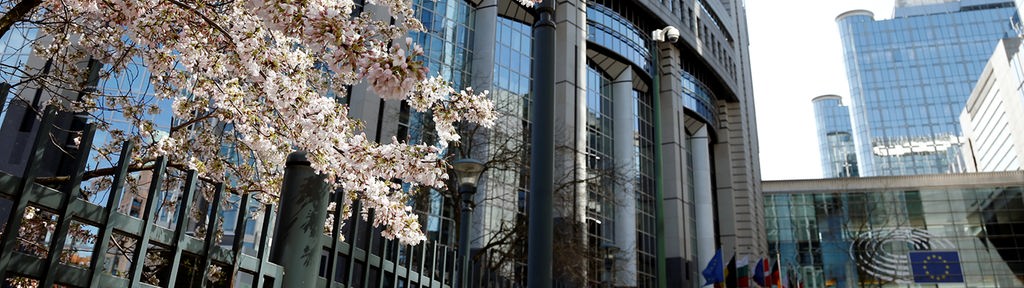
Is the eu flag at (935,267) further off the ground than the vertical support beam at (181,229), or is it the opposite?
the eu flag at (935,267)

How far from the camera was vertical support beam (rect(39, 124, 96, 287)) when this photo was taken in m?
2.43

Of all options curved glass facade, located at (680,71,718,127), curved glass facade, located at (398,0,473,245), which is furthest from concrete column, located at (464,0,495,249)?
curved glass facade, located at (680,71,718,127)

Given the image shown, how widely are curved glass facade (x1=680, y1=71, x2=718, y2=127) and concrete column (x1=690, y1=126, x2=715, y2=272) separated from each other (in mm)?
1544

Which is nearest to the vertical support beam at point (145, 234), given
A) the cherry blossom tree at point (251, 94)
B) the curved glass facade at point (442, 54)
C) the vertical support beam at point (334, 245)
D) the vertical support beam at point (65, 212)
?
the vertical support beam at point (65, 212)

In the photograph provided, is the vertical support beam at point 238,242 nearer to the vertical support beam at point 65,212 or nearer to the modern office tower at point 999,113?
the vertical support beam at point 65,212

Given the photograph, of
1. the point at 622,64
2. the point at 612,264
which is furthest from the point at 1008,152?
the point at 612,264

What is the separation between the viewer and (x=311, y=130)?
19.1 ft

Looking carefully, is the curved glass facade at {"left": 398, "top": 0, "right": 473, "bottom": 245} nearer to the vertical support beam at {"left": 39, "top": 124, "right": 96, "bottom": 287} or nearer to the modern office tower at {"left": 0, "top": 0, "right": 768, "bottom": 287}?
the modern office tower at {"left": 0, "top": 0, "right": 768, "bottom": 287}

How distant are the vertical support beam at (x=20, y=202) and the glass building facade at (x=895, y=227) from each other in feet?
227

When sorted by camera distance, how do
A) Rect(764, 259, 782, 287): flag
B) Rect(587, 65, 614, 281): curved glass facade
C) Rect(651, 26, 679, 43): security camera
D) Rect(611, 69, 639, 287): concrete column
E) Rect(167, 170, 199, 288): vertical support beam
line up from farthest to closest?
Rect(611, 69, 639, 287): concrete column < Rect(587, 65, 614, 281): curved glass facade < Rect(764, 259, 782, 287): flag < Rect(651, 26, 679, 43): security camera < Rect(167, 170, 199, 288): vertical support beam

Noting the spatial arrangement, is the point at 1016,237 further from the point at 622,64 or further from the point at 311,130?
the point at 311,130

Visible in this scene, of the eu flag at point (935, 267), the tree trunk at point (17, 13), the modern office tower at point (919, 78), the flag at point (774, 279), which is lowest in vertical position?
the tree trunk at point (17, 13)

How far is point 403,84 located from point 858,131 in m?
186

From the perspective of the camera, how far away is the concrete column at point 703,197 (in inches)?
2088
